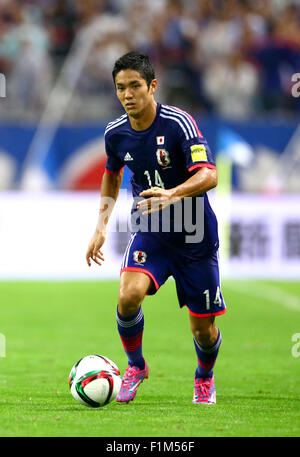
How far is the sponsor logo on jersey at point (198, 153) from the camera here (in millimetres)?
5781

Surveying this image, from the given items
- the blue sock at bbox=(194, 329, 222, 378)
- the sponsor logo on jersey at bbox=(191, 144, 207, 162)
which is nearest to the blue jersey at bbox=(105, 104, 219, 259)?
the sponsor logo on jersey at bbox=(191, 144, 207, 162)

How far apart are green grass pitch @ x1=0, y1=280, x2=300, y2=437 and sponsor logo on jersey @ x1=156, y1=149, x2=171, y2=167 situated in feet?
5.12

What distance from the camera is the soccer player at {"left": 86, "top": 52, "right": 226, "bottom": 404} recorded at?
5.84 meters

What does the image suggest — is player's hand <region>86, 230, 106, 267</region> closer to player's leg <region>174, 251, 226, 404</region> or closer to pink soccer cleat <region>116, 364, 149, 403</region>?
player's leg <region>174, 251, 226, 404</region>

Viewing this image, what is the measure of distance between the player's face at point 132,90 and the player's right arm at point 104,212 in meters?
0.73

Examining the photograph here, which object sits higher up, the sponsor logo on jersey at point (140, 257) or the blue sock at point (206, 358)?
Result: the sponsor logo on jersey at point (140, 257)

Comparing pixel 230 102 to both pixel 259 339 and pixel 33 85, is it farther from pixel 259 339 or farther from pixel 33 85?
pixel 259 339

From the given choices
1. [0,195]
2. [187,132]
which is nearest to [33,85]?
[0,195]

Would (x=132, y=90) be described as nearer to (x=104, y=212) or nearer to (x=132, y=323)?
(x=104, y=212)

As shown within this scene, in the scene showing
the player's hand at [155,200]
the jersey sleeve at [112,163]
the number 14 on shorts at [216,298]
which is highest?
the jersey sleeve at [112,163]

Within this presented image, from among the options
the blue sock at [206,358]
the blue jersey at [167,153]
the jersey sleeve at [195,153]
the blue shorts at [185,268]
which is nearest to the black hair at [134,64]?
the blue jersey at [167,153]

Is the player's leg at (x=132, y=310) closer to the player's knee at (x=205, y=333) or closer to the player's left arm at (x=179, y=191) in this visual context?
the player's knee at (x=205, y=333)

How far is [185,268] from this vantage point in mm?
6098
